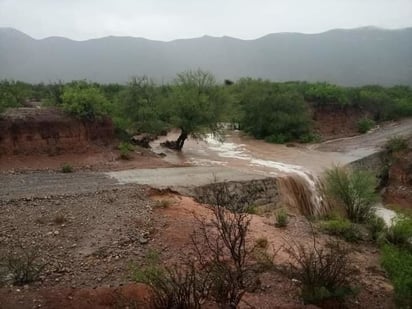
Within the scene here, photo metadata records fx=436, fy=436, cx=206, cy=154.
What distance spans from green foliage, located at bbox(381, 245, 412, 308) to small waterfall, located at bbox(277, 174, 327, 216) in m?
9.04

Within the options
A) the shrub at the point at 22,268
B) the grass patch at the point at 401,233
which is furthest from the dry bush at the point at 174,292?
the grass patch at the point at 401,233

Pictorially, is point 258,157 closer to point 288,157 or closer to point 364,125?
point 288,157

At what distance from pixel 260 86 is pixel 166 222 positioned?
101ft

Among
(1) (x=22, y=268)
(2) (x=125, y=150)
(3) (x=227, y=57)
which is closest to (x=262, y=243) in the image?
(1) (x=22, y=268)

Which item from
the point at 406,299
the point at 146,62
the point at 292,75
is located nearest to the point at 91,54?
the point at 146,62

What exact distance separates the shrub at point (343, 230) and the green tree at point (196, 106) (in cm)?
1512

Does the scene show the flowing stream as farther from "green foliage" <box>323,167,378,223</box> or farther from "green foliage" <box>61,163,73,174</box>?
"green foliage" <box>61,163,73,174</box>

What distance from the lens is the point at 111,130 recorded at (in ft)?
84.8

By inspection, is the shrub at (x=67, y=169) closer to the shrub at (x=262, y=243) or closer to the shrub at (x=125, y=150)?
the shrub at (x=125, y=150)

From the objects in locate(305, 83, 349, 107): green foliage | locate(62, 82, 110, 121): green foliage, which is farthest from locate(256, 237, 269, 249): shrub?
locate(305, 83, 349, 107): green foliage

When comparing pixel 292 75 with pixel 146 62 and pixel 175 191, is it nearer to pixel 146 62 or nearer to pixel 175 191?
pixel 146 62

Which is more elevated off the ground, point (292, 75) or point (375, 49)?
point (375, 49)

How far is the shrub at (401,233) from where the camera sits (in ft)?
43.9

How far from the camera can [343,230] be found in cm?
1464
